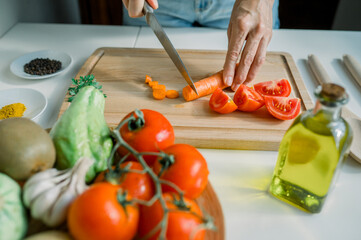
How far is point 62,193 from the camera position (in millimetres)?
545

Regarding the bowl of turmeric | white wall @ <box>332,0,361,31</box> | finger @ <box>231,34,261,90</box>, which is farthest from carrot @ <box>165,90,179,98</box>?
white wall @ <box>332,0,361,31</box>

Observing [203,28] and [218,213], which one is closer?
[218,213]

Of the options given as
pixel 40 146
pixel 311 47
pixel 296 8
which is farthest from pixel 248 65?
pixel 296 8

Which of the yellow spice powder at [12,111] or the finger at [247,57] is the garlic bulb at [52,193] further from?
the finger at [247,57]

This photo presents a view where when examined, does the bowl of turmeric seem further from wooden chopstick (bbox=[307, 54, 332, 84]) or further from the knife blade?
wooden chopstick (bbox=[307, 54, 332, 84])

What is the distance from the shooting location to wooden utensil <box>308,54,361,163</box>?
915 millimetres

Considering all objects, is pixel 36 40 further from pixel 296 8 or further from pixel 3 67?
pixel 296 8

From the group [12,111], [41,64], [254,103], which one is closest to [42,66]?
[41,64]

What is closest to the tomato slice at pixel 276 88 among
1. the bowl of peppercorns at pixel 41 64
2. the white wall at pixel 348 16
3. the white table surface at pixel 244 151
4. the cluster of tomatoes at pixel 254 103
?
the cluster of tomatoes at pixel 254 103

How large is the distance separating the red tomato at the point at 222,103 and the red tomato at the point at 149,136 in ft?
1.33

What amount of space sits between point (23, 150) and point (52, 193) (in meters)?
0.11

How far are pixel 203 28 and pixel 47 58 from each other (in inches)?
33.7

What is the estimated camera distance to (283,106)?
108 cm

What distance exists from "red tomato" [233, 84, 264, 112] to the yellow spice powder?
0.76 m
